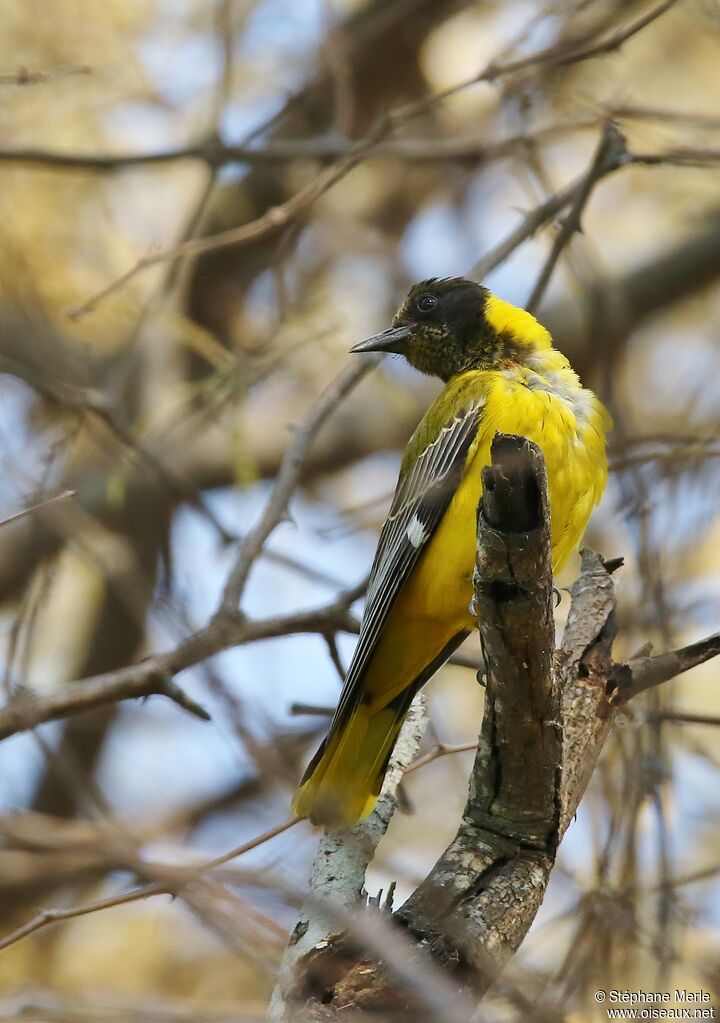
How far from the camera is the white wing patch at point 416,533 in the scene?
4280mm

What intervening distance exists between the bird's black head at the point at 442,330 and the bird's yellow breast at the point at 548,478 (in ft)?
2.55

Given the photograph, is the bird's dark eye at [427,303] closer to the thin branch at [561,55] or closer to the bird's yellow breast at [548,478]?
the thin branch at [561,55]

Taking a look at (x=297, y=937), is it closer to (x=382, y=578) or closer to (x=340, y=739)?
(x=340, y=739)

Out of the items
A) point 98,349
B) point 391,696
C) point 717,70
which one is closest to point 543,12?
point 391,696

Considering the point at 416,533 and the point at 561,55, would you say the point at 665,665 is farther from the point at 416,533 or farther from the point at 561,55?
the point at 561,55

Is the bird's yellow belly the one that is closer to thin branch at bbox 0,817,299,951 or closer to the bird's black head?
the bird's black head

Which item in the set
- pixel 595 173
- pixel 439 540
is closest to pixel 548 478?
pixel 439 540

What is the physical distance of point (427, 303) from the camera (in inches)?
212

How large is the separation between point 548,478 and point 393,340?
1.44 m

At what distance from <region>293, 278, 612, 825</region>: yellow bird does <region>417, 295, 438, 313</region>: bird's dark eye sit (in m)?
0.76

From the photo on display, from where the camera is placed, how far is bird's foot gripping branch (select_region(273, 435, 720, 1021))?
8.68ft

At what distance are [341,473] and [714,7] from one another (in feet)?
12.6

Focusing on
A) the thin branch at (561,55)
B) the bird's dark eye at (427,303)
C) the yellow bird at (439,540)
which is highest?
the thin branch at (561,55)

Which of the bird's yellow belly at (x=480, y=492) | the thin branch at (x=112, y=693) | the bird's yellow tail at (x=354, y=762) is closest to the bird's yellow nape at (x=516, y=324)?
the bird's yellow belly at (x=480, y=492)
